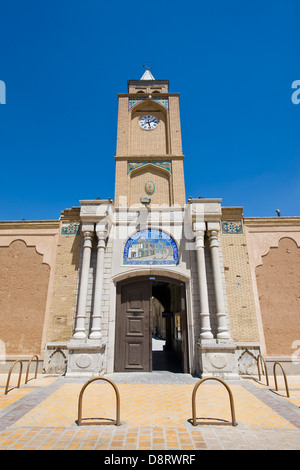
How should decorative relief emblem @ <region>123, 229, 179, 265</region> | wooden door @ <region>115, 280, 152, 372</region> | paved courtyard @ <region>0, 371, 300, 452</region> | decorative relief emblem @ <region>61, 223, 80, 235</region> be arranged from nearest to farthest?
paved courtyard @ <region>0, 371, 300, 452</region> < wooden door @ <region>115, 280, 152, 372</region> < decorative relief emblem @ <region>123, 229, 179, 265</region> < decorative relief emblem @ <region>61, 223, 80, 235</region>

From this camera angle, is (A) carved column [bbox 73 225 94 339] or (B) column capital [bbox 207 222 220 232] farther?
(B) column capital [bbox 207 222 220 232]

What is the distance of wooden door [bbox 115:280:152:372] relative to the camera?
8.48m

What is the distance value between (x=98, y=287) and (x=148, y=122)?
10225mm

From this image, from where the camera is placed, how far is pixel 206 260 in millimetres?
9414

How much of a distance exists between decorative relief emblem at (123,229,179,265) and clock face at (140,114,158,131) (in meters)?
7.35

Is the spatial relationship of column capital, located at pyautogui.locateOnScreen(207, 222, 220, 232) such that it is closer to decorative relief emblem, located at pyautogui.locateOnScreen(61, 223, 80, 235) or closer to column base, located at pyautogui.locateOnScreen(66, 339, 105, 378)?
decorative relief emblem, located at pyautogui.locateOnScreen(61, 223, 80, 235)

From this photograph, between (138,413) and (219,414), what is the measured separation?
1513 millimetres

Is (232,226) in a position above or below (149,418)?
above

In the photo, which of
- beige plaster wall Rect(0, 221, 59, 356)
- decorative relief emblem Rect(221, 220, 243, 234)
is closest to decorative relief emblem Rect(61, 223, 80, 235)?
beige plaster wall Rect(0, 221, 59, 356)

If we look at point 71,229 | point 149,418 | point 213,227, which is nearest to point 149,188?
point 71,229

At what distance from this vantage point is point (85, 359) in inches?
305

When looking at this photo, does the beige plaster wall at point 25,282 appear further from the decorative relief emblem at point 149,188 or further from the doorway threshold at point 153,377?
the decorative relief emblem at point 149,188

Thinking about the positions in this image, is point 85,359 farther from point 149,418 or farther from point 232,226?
point 232,226

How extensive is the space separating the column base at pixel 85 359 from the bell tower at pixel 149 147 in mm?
6389
